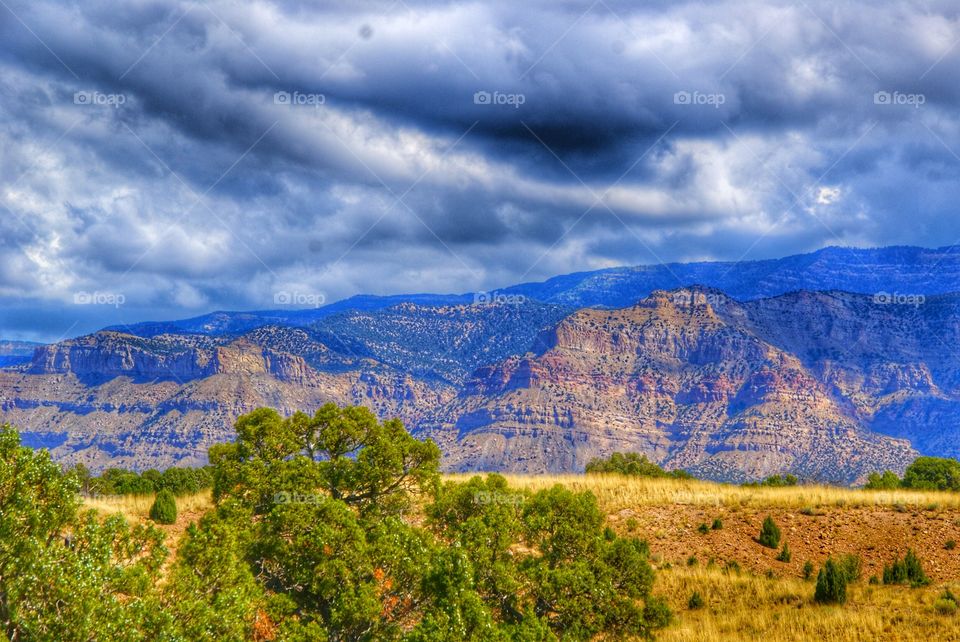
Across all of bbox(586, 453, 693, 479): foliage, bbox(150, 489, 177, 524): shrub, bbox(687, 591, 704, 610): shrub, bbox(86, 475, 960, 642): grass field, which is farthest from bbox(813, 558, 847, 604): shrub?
bbox(586, 453, 693, 479): foliage

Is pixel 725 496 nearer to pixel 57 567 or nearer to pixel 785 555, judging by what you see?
pixel 785 555

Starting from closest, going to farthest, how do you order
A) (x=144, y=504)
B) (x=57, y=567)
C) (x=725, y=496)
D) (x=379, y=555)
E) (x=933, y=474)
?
(x=57, y=567), (x=379, y=555), (x=144, y=504), (x=725, y=496), (x=933, y=474)

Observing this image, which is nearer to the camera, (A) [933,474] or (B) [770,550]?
(B) [770,550]

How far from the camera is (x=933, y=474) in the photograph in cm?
7256

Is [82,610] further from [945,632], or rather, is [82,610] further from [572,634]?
[945,632]

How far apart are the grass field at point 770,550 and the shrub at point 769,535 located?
1.61 ft

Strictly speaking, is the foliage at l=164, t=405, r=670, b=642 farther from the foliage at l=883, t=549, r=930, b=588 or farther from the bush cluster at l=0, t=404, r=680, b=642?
the foliage at l=883, t=549, r=930, b=588

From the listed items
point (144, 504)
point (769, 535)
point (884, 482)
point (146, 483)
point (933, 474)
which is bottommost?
point (933, 474)

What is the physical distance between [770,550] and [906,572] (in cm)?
603

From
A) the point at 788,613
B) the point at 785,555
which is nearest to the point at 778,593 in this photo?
the point at 788,613

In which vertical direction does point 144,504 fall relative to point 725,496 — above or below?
above

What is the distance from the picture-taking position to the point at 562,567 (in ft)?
73.4

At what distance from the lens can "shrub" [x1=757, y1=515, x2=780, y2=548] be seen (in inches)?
1506

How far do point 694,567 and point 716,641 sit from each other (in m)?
10.0
